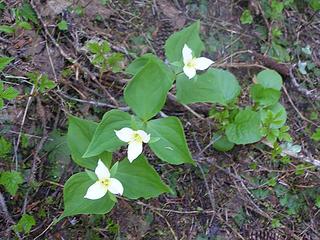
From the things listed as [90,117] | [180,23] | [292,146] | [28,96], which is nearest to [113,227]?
[90,117]

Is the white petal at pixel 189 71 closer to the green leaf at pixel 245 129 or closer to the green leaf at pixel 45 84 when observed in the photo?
the green leaf at pixel 245 129

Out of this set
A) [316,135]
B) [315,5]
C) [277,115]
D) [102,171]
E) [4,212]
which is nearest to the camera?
[102,171]

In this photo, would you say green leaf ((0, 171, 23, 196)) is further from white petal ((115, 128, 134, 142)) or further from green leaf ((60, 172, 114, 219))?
white petal ((115, 128, 134, 142))

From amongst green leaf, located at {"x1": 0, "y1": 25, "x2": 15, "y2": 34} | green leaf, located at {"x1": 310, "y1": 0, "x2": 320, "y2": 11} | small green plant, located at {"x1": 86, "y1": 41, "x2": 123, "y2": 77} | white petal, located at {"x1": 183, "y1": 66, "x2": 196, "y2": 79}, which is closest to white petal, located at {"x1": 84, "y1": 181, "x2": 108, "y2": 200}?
white petal, located at {"x1": 183, "y1": 66, "x2": 196, "y2": 79}

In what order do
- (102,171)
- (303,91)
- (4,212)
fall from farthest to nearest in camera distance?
(303,91) → (4,212) → (102,171)

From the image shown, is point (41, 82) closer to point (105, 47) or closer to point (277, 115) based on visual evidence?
point (105, 47)

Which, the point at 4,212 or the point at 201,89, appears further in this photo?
the point at 201,89

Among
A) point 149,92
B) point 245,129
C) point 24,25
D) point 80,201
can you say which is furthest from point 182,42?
point 80,201

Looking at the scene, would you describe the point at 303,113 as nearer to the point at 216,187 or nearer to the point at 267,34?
the point at 267,34
